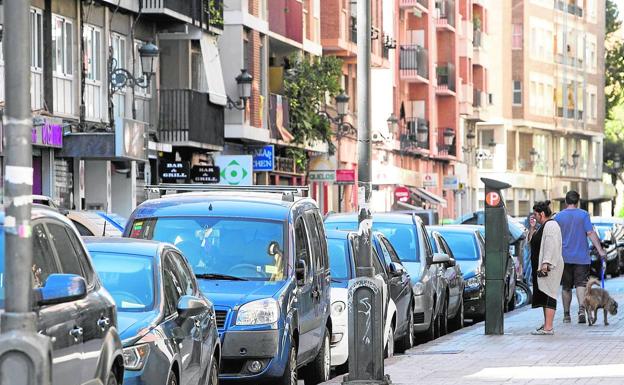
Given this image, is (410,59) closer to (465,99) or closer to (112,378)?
(465,99)

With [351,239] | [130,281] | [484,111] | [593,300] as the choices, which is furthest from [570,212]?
[484,111]

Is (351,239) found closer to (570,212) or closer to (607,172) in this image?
(570,212)

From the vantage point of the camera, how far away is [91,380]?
9766 mm

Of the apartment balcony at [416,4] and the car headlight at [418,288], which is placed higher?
the apartment balcony at [416,4]

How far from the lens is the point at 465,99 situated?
284 ft

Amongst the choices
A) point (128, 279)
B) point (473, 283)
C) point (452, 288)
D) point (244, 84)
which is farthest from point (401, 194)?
point (128, 279)

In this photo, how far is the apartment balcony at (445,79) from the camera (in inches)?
3206

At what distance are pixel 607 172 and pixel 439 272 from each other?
9504cm

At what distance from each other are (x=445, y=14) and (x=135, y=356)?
233 ft

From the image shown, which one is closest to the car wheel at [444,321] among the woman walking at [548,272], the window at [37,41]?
the woman walking at [548,272]

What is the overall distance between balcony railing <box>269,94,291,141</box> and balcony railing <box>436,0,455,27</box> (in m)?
30.1

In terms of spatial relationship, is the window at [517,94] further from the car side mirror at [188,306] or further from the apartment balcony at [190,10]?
the car side mirror at [188,306]

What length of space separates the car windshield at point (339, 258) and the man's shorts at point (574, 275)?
16.5ft

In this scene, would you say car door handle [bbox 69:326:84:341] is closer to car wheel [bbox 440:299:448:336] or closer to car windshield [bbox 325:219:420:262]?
car windshield [bbox 325:219:420:262]
